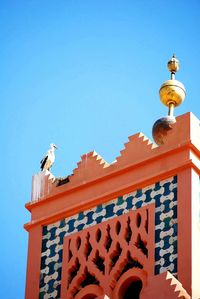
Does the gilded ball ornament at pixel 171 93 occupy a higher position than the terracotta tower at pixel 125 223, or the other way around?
the gilded ball ornament at pixel 171 93

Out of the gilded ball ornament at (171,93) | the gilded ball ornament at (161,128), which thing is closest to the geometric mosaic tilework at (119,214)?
the gilded ball ornament at (161,128)

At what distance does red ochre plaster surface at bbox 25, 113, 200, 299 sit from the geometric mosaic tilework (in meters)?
0.08

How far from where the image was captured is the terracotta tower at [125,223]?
25047 mm

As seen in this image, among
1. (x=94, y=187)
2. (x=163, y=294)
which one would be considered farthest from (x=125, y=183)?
(x=163, y=294)

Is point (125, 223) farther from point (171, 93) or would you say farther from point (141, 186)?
point (171, 93)

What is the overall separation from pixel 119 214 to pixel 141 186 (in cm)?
46

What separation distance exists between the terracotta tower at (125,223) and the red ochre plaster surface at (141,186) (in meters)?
0.01

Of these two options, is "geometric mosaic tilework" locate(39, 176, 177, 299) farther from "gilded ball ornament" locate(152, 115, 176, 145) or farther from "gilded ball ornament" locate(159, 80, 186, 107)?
"gilded ball ornament" locate(159, 80, 186, 107)

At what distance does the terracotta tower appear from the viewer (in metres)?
25.0

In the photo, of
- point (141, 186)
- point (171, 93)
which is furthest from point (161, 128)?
point (141, 186)

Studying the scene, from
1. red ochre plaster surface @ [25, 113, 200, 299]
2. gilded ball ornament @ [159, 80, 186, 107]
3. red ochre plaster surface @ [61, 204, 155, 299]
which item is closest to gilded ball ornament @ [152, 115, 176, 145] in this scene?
red ochre plaster surface @ [25, 113, 200, 299]

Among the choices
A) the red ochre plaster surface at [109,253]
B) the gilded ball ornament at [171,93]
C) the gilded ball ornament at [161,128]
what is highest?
the gilded ball ornament at [171,93]

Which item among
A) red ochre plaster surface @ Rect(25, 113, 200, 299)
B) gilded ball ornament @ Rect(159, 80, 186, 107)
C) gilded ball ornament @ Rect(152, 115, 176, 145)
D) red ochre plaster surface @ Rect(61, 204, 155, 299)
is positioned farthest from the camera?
gilded ball ornament @ Rect(159, 80, 186, 107)

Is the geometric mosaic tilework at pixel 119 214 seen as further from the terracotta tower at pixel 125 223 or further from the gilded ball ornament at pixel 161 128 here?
the gilded ball ornament at pixel 161 128
